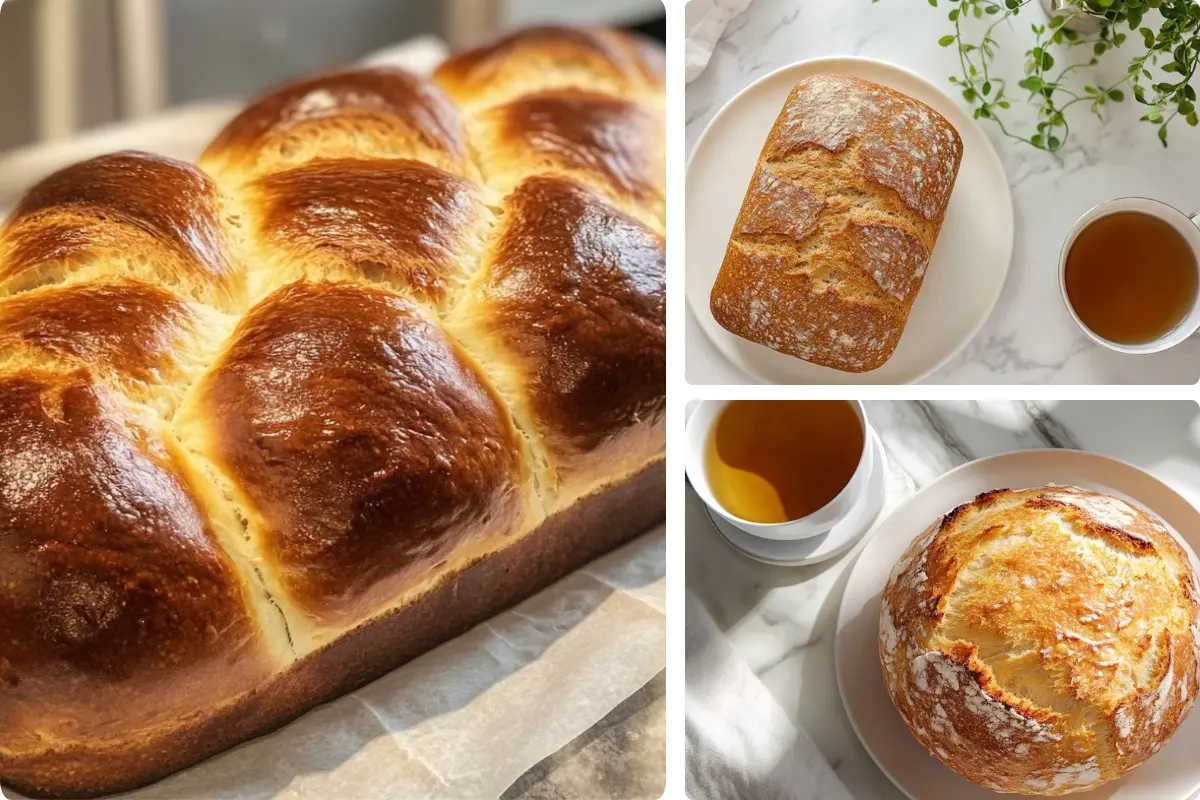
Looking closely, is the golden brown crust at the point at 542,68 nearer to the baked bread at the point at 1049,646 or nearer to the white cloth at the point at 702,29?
the white cloth at the point at 702,29

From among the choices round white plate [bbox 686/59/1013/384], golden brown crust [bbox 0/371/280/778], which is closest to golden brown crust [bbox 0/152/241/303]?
golden brown crust [bbox 0/371/280/778]

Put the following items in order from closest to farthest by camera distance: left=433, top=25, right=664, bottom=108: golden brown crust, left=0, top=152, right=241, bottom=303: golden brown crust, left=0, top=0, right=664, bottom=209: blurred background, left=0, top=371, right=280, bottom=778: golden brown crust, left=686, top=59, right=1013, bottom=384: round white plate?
left=0, top=371, right=280, bottom=778: golden brown crust, left=0, top=152, right=241, bottom=303: golden brown crust, left=686, top=59, right=1013, bottom=384: round white plate, left=433, top=25, right=664, bottom=108: golden brown crust, left=0, top=0, right=664, bottom=209: blurred background

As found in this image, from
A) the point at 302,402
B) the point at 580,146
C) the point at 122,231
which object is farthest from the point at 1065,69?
the point at 122,231

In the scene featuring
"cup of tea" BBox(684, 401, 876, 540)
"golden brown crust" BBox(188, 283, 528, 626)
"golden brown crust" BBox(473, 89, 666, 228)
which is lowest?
"cup of tea" BBox(684, 401, 876, 540)

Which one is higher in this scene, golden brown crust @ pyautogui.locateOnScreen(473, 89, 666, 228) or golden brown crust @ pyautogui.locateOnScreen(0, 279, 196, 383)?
golden brown crust @ pyautogui.locateOnScreen(473, 89, 666, 228)

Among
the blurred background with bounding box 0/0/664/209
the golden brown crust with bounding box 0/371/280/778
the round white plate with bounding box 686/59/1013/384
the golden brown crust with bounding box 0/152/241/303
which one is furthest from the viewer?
the blurred background with bounding box 0/0/664/209

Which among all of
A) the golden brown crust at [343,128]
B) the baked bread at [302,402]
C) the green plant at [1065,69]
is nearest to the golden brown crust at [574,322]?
the baked bread at [302,402]

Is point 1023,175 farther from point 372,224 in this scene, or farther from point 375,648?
point 375,648

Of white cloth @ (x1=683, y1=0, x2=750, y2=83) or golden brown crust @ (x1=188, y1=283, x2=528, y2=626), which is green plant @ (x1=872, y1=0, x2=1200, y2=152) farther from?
golden brown crust @ (x1=188, y1=283, x2=528, y2=626)
